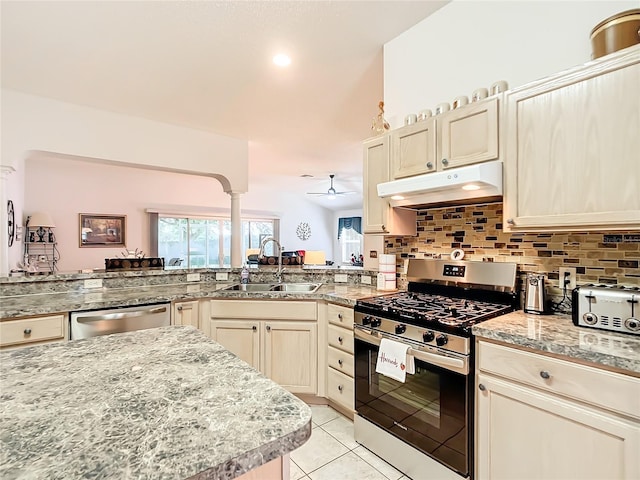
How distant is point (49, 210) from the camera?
5418mm

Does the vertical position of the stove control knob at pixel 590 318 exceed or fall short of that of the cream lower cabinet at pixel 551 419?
it exceeds it

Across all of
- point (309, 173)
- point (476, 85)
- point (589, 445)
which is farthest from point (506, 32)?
point (309, 173)

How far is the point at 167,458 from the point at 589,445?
54.4 inches

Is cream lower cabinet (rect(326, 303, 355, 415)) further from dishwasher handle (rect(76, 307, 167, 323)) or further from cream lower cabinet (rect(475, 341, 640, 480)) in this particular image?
dishwasher handle (rect(76, 307, 167, 323))

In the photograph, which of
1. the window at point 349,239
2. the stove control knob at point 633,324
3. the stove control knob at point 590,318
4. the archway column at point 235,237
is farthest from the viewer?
the window at point 349,239

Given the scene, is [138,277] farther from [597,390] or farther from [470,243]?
[597,390]

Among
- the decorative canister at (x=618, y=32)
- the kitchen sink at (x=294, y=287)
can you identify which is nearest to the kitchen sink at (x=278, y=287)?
the kitchen sink at (x=294, y=287)

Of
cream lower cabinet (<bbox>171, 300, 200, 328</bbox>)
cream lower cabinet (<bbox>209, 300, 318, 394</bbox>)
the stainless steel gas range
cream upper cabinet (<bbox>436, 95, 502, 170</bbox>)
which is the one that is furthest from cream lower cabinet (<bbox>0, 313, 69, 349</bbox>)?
cream upper cabinet (<bbox>436, 95, 502, 170</bbox>)

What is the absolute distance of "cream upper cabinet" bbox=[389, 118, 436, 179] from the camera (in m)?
1.94

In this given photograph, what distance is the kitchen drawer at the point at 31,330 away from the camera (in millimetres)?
1887

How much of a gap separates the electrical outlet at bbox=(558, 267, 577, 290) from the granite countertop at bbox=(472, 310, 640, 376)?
17 centimetres

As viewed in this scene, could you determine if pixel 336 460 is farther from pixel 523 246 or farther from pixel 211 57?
pixel 211 57

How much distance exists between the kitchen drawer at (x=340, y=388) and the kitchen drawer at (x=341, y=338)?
0.63ft

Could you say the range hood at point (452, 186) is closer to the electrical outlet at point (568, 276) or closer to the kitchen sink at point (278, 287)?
the electrical outlet at point (568, 276)
